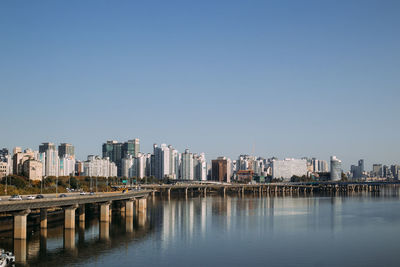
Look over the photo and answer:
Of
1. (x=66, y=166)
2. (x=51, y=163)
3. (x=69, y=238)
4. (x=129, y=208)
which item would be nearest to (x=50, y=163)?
(x=51, y=163)

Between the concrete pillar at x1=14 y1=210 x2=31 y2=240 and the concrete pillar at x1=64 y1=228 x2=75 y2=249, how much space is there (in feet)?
12.9

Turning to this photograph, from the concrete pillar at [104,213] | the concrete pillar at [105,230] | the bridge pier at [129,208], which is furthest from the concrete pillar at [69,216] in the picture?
the bridge pier at [129,208]

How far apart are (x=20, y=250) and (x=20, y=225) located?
423 cm

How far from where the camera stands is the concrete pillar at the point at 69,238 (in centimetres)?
4241

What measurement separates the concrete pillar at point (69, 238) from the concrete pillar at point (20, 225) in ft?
12.9

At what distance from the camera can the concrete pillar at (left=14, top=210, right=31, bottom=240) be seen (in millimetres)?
41969

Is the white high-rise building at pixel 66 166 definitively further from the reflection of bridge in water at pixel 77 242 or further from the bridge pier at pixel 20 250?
the bridge pier at pixel 20 250

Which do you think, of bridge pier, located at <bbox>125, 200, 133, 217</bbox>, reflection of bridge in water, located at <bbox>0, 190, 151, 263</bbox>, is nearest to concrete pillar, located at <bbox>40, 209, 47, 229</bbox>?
reflection of bridge in water, located at <bbox>0, 190, 151, 263</bbox>

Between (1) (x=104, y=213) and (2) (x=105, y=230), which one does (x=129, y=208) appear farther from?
(2) (x=105, y=230)

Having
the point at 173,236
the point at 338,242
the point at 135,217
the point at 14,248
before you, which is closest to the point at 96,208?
the point at 135,217

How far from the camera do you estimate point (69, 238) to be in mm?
46188

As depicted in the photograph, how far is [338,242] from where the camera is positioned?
46.0 m

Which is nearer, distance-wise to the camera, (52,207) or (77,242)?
(77,242)

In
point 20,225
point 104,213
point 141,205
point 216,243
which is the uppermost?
point 20,225
